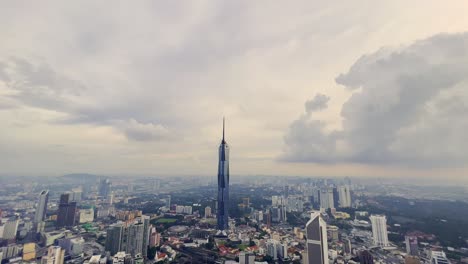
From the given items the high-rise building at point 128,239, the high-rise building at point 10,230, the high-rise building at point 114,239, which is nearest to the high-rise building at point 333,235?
the high-rise building at point 128,239

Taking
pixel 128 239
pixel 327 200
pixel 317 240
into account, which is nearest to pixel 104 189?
pixel 128 239

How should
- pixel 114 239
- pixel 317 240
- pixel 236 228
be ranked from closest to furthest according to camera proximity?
1. pixel 317 240
2. pixel 114 239
3. pixel 236 228

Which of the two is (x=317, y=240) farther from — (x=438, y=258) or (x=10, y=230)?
(x=10, y=230)

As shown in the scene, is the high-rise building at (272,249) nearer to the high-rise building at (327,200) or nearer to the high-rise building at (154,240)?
the high-rise building at (154,240)

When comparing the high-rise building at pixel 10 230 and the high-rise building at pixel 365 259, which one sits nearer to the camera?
the high-rise building at pixel 365 259

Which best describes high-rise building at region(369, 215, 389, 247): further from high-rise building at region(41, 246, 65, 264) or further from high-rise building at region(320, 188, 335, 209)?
high-rise building at region(41, 246, 65, 264)

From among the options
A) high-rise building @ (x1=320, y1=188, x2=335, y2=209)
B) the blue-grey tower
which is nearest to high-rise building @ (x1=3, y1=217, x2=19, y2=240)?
the blue-grey tower
